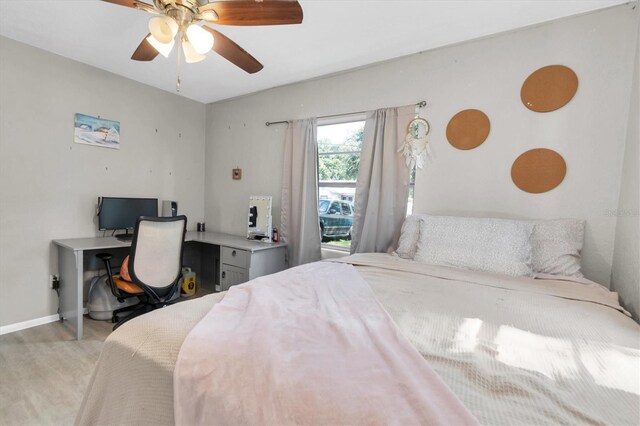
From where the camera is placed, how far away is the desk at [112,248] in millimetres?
2326

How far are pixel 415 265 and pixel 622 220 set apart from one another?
124 cm

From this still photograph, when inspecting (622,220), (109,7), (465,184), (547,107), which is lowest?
(622,220)

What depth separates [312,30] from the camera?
6.93 feet

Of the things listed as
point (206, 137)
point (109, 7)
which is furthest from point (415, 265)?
point (206, 137)

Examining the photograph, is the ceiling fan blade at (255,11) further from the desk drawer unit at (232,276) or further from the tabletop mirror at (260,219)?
the desk drawer unit at (232,276)

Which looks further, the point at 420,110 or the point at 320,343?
the point at 420,110

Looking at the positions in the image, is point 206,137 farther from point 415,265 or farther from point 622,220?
point 622,220

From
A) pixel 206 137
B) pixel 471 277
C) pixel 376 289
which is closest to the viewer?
pixel 376 289

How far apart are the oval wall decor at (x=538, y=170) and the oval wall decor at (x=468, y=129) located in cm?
32

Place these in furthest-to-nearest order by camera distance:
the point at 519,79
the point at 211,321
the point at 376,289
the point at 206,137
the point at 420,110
→ the point at 206,137
the point at 420,110
the point at 519,79
the point at 376,289
the point at 211,321

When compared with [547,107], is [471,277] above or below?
below

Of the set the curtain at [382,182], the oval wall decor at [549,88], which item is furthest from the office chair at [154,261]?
the oval wall decor at [549,88]

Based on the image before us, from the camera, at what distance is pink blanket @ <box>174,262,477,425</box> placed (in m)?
0.60

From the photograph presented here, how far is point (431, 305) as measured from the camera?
48.2 inches
